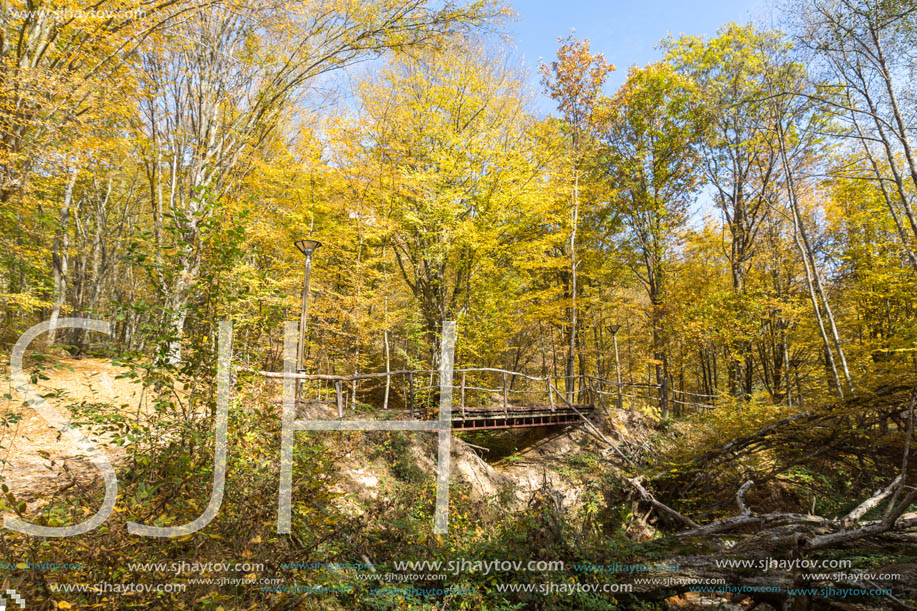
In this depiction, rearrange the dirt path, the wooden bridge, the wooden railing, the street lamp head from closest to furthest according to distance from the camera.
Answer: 1. the dirt path
2. the wooden bridge
3. the street lamp head
4. the wooden railing

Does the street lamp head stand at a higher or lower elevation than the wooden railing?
higher

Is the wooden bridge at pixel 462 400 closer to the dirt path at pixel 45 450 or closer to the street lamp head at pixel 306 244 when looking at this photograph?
the dirt path at pixel 45 450

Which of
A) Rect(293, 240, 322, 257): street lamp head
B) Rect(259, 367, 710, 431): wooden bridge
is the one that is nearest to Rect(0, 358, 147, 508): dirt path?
Rect(259, 367, 710, 431): wooden bridge

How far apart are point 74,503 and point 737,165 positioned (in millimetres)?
→ 17457

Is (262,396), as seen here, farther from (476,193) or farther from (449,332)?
(476,193)

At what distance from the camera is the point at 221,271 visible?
3.56 m

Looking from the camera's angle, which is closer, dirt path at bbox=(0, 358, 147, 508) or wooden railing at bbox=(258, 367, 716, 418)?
dirt path at bbox=(0, 358, 147, 508)

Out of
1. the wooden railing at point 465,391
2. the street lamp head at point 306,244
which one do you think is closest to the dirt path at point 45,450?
the wooden railing at point 465,391

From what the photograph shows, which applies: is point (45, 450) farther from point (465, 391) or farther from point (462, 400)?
point (465, 391)

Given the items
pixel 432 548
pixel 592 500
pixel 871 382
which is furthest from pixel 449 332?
pixel 871 382

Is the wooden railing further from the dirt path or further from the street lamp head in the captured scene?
the dirt path

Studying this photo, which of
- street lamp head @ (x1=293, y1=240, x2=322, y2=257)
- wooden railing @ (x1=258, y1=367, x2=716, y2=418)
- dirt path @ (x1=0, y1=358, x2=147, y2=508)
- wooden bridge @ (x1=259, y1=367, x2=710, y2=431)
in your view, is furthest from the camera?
wooden railing @ (x1=258, y1=367, x2=716, y2=418)

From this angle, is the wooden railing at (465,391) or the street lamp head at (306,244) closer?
the street lamp head at (306,244)

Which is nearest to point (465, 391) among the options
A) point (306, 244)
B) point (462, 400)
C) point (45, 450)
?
point (462, 400)
